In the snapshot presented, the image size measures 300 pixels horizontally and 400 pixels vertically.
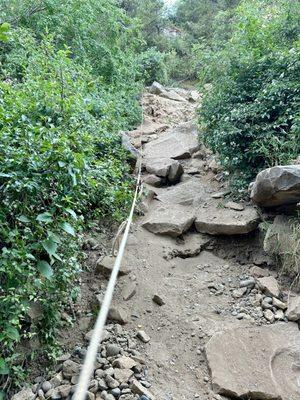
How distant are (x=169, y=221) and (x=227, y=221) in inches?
27.1

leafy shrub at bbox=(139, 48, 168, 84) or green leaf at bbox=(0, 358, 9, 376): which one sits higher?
green leaf at bbox=(0, 358, 9, 376)

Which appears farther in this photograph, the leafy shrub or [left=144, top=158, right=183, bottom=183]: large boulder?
the leafy shrub

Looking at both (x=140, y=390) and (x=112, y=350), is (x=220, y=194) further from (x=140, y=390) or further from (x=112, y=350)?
(x=140, y=390)

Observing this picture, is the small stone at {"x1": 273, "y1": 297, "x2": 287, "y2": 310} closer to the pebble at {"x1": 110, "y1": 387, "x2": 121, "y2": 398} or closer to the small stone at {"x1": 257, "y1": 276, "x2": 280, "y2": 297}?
the small stone at {"x1": 257, "y1": 276, "x2": 280, "y2": 297}

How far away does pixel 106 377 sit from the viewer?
220cm

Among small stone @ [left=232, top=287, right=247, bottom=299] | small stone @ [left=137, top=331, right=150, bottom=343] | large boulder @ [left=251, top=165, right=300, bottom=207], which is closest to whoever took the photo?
small stone @ [left=137, top=331, right=150, bottom=343]

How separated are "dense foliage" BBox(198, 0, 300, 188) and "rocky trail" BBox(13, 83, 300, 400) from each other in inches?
25.2

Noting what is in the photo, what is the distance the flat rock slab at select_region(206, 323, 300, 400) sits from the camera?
227 cm

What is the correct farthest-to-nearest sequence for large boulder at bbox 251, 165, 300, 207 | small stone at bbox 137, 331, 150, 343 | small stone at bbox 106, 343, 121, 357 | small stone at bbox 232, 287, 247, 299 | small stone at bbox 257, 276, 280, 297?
large boulder at bbox 251, 165, 300, 207
small stone at bbox 232, 287, 247, 299
small stone at bbox 257, 276, 280, 297
small stone at bbox 137, 331, 150, 343
small stone at bbox 106, 343, 121, 357

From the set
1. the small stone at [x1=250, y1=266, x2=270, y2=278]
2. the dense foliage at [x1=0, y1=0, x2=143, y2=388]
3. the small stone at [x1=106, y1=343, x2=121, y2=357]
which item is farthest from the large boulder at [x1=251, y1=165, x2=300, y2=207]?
the small stone at [x1=106, y1=343, x2=121, y2=357]

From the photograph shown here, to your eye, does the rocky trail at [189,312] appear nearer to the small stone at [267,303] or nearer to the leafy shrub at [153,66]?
the small stone at [267,303]

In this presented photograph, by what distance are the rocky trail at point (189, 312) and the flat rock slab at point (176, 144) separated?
120cm

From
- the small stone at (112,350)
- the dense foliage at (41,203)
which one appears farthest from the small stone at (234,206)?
the small stone at (112,350)

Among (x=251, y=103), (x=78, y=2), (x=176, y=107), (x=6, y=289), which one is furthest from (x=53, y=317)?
(x=176, y=107)
